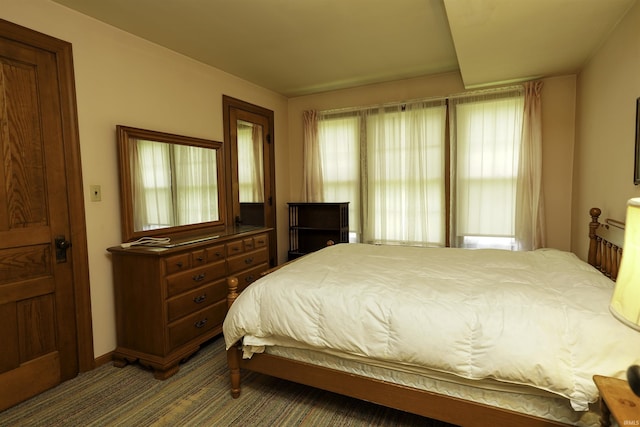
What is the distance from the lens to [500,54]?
2.80 meters

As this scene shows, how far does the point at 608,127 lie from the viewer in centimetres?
246

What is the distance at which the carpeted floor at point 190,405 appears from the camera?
1.82 meters

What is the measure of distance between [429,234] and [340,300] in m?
2.62

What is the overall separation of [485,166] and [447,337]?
287 centimetres

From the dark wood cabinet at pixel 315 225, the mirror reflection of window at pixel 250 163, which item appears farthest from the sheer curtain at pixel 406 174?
the mirror reflection of window at pixel 250 163

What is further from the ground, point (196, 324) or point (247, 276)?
point (247, 276)

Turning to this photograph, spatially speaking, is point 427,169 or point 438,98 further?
point 427,169

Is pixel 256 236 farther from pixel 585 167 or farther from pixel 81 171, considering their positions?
pixel 585 167

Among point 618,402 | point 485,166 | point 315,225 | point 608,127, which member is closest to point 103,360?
point 315,225

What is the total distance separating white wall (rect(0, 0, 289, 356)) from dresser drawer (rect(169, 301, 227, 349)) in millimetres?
599

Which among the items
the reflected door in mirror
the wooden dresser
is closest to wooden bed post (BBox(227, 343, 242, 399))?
the wooden dresser

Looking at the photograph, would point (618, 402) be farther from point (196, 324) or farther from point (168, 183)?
point (168, 183)

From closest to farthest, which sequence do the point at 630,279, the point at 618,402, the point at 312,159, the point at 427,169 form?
the point at 630,279, the point at 618,402, the point at 427,169, the point at 312,159

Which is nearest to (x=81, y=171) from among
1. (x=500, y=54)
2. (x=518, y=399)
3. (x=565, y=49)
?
(x=518, y=399)
